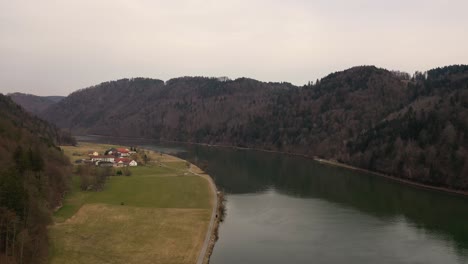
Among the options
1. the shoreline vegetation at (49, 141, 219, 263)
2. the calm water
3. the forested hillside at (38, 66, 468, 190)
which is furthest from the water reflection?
the shoreline vegetation at (49, 141, 219, 263)

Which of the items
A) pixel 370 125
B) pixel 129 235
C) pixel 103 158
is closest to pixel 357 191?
pixel 129 235

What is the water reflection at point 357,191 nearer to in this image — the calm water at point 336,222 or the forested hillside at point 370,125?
the calm water at point 336,222

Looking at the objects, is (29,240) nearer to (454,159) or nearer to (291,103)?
(454,159)

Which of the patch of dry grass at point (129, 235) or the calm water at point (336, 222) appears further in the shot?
the calm water at point (336, 222)

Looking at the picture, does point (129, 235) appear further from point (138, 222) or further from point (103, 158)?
point (103, 158)

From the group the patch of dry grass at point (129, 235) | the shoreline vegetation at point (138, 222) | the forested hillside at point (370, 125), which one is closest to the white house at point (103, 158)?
the shoreline vegetation at point (138, 222)

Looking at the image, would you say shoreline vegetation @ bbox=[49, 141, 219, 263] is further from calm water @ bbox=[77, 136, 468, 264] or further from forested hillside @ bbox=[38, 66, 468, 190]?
forested hillside @ bbox=[38, 66, 468, 190]
